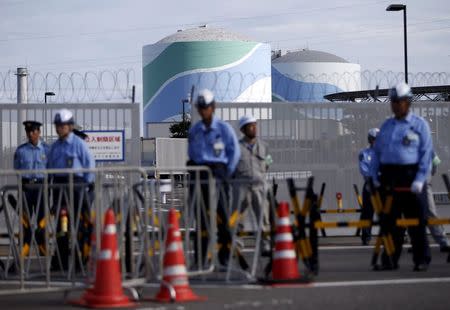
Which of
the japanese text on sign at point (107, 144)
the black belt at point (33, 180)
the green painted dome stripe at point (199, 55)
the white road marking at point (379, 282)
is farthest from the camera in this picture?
the green painted dome stripe at point (199, 55)

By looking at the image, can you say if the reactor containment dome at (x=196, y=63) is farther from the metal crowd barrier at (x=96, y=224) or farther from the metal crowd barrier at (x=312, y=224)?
the metal crowd barrier at (x=96, y=224)

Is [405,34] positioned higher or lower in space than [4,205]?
higher

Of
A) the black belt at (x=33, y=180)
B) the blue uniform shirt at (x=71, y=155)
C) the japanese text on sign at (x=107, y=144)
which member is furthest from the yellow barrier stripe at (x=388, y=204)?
the japanese text on sign at (x=107, y=144)

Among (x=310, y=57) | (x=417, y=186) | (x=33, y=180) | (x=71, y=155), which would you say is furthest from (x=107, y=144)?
(x=310, y=57)

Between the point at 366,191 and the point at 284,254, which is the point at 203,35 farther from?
the point at 284,254

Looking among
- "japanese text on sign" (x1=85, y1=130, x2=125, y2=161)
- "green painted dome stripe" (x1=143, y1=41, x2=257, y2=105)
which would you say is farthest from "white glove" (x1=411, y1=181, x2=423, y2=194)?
"green painted dome stripe" (x1=143, y1=41, x2=257, y2=105)

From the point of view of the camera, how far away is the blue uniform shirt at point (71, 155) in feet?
42.7

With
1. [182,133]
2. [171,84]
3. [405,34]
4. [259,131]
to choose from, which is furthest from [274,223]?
[171,84]

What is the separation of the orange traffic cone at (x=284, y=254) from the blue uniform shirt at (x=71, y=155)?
2.98 meters

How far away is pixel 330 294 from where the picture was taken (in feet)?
33.2

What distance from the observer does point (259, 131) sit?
19516mm

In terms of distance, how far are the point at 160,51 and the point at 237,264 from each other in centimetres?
9596

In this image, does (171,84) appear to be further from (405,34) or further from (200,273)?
(200,273)

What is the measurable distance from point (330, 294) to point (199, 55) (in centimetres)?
Result: 9500
